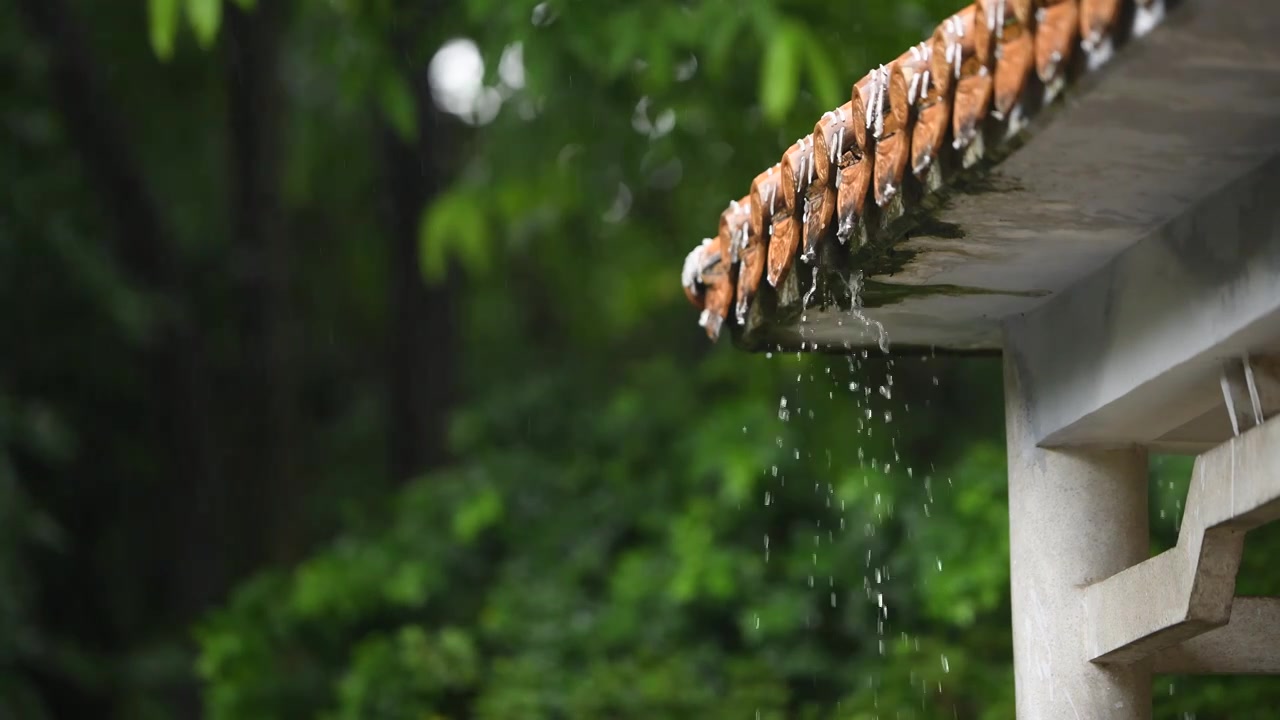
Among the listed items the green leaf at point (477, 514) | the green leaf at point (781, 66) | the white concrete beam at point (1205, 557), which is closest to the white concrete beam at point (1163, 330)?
the white concrete beam at point (1205, 557)

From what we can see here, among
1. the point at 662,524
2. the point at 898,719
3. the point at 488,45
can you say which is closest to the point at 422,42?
the point at 488,45

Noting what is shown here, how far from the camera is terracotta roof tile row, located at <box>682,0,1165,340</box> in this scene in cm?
214

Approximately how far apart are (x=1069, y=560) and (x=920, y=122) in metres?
1.35

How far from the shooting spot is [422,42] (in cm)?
747

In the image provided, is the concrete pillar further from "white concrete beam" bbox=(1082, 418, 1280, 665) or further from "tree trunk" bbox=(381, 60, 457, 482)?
"tree trunk" bbox=(381, 60, 457, 482)

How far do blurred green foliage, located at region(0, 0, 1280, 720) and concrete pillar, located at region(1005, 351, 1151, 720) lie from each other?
2179 mm

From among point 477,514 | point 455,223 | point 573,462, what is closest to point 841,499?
point 573,462

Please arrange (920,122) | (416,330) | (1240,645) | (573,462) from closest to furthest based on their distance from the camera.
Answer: (920,122), (1240,645), (573,462), (416,330)

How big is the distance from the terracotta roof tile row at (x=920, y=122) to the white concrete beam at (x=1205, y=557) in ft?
2.51

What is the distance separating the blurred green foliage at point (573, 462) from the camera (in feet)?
22.4

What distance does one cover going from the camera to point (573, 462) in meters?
8.82

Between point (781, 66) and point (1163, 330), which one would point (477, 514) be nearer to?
point (781, 66)

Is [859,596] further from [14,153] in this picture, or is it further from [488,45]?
[14,153]

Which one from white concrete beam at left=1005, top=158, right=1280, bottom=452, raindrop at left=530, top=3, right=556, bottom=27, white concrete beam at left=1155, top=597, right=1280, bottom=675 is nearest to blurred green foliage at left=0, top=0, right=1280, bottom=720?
raindrop at left=530, top=3, right=556, bottom=27
